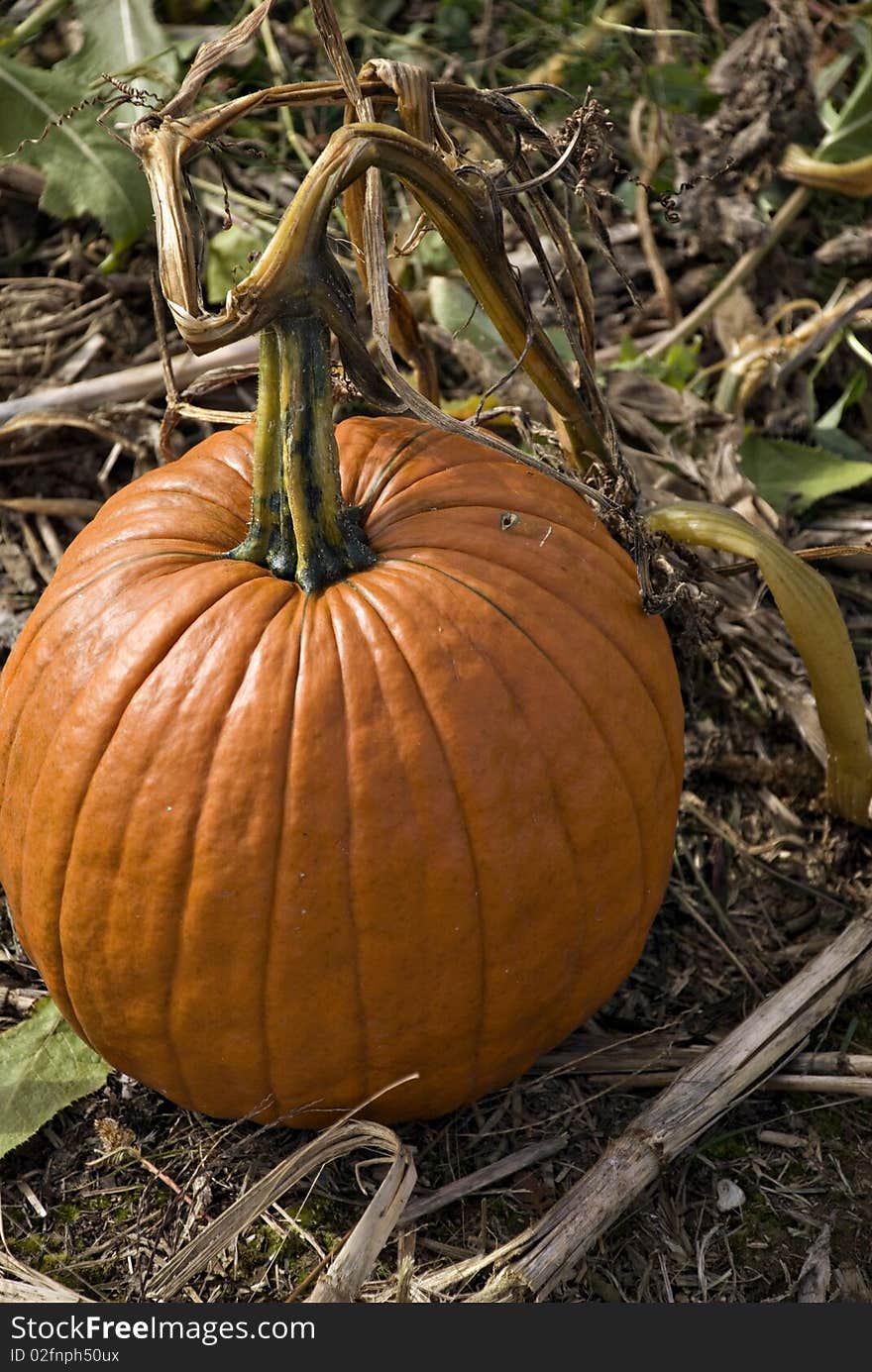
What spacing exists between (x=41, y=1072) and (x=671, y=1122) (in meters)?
1.25

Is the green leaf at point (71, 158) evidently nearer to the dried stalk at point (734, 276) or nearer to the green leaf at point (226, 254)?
the green leaf at point (226, 254)

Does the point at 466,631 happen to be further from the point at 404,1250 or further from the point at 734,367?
the point at 734,367

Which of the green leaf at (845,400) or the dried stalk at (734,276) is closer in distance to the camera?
the green leaf at (845,400)

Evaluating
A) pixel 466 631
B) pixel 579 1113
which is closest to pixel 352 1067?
pixel 579 1113

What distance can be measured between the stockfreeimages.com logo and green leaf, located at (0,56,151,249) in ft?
9.92

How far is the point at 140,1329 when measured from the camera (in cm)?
233

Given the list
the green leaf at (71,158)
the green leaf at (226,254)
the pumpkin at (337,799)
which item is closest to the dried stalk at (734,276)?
the green leaf at (226,254)

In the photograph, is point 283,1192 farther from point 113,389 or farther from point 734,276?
point 734,276

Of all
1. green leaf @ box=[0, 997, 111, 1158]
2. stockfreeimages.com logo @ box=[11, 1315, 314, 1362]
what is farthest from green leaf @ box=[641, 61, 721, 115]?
stockfreeimages.com logo @ box=[11, 1315, 314, 1362]

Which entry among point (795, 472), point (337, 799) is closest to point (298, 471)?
point (337, 799)

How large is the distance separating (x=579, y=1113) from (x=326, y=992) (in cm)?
74

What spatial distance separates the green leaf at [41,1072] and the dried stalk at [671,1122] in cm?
82

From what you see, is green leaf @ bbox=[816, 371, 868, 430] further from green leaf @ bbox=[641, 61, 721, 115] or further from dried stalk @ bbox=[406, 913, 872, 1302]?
dried stalk @ bbox=[406, 913, 872, 1302]

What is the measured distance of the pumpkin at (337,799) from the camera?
2.24m
